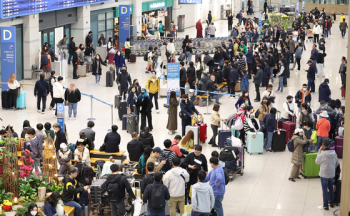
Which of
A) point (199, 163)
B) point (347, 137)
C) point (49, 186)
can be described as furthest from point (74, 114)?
point (347, 137)

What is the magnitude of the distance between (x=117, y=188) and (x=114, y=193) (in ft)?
0.43

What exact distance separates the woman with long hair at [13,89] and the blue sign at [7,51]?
5.35 feet

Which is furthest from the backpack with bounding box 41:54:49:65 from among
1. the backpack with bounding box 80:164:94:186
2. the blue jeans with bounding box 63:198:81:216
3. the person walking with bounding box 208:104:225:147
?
the blue jeans with bounding box 63:198:81:216

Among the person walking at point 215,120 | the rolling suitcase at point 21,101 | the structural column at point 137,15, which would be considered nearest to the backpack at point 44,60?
the rolling suitcase at point 21,101

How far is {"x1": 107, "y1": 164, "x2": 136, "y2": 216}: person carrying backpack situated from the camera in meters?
10.5

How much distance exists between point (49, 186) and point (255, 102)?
449 inches

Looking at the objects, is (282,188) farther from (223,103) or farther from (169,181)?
(223,103)

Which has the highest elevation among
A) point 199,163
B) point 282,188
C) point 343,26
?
point 343,26

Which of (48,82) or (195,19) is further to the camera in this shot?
(195,19)

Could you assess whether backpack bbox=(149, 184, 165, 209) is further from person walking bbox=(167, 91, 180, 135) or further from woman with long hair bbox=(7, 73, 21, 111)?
woman with long hair bbox=(7, 73, 21, 111)

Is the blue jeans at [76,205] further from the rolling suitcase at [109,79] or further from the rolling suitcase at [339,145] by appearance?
the rolling suitcase at [109,79]

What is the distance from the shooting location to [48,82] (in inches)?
814

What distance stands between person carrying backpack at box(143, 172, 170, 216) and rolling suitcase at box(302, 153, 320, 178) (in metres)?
4.72

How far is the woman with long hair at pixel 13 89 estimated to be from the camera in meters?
19.7
